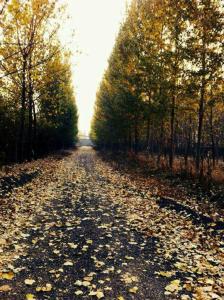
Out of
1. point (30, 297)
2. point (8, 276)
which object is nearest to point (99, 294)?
point (30, 297)

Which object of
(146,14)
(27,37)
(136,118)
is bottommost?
(136,118)

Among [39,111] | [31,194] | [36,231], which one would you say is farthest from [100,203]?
[39,111]

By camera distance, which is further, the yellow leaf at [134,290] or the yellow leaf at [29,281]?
the yellow leaf at [29,281]

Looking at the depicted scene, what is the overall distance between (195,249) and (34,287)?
4077mm

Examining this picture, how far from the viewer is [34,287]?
18.5 feet

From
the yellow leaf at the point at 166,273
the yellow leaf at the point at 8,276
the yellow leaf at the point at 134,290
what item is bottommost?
the yellow leaf at the point at 166,273

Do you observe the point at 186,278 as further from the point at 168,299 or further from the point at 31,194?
the point at 31,194

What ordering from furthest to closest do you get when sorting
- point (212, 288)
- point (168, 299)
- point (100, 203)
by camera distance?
point (100, 203) < point (212, 288) < point (168, 299)

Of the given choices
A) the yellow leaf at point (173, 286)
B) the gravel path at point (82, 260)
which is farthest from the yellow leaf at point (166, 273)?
the yellow leaf at point (173, 286)

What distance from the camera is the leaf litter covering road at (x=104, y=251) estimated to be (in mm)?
5707

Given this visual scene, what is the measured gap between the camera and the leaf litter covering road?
18.7 feet

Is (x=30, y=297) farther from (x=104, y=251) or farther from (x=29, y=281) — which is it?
(x=104, y=251)

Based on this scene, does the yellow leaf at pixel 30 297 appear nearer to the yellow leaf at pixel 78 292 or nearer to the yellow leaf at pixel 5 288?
the yellow leaf at pixel 5 288

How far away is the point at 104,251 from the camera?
752 centimetres
